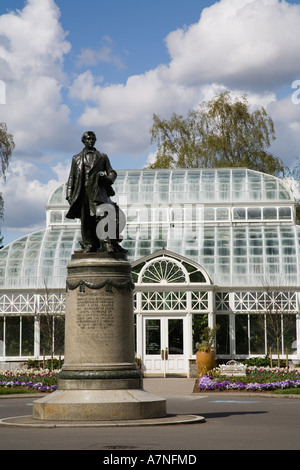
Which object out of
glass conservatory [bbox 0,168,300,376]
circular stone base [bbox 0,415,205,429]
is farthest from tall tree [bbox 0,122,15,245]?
circular stone base [bbox 0,415,205,429]

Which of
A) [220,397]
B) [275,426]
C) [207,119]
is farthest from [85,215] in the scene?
[207,119]

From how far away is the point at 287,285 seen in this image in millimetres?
31078

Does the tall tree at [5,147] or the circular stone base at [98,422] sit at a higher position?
the tall tree at [5,147]

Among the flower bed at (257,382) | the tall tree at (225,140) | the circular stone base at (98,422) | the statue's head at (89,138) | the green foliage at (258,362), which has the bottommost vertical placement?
the flower bed at (257,382)

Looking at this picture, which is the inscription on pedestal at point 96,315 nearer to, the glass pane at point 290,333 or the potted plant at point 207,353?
the potted plant at point 207,353

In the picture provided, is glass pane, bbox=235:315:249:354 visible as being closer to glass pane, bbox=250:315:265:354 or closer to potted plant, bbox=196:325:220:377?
glass pane, bbox=250:315:265:354

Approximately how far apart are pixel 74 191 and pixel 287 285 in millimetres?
18824

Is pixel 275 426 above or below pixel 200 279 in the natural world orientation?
below

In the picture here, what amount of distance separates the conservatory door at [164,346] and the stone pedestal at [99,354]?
56.6ft

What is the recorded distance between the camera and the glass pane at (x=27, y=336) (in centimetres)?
3164

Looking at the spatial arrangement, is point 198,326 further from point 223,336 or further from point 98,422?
point 98,422

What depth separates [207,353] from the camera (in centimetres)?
2894

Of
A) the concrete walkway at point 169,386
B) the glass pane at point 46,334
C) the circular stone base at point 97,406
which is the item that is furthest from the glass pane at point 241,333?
the circular stone base at point 97,406

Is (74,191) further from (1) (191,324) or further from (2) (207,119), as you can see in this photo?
(2) (207,119)
